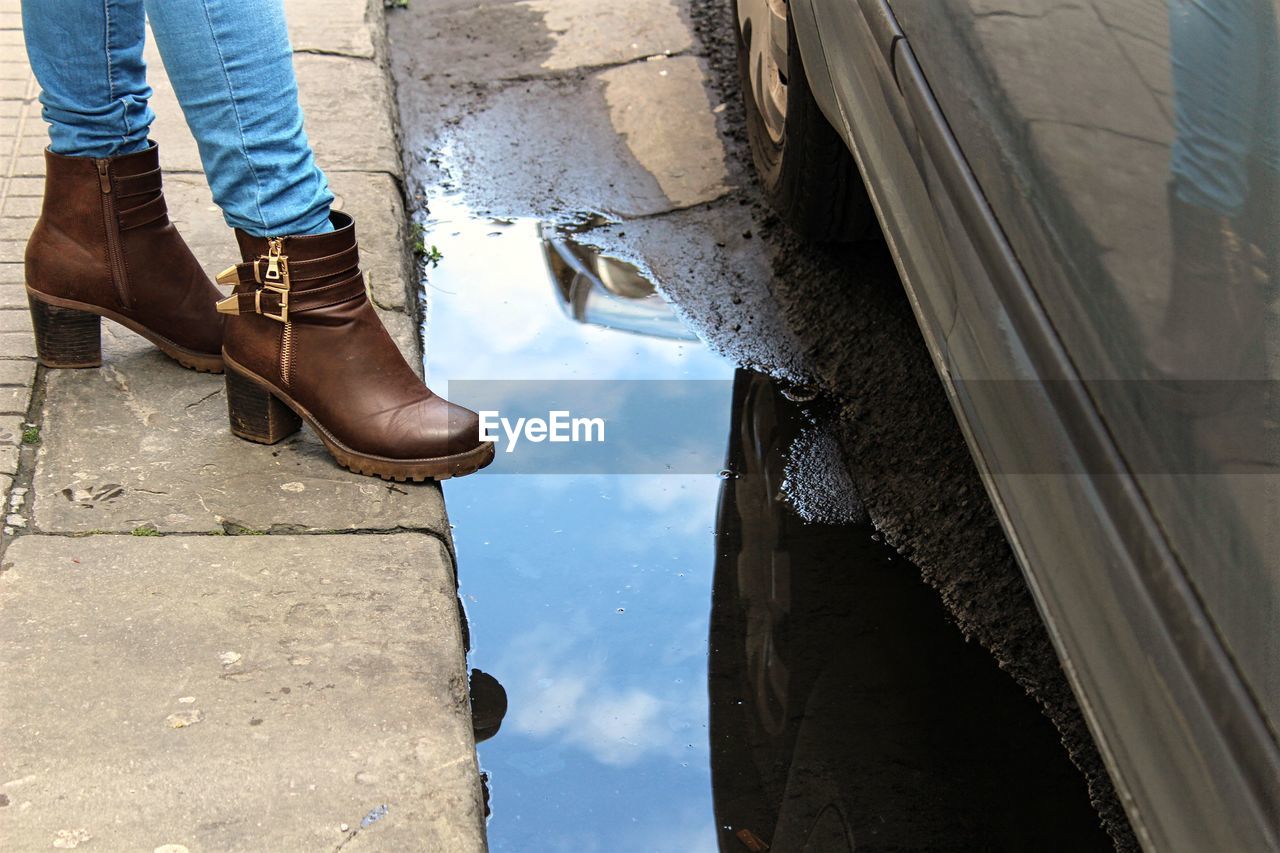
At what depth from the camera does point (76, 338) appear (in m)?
2.56

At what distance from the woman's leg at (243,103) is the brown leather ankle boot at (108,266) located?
34 centimetres

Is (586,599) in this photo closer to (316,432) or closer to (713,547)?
(713,547)

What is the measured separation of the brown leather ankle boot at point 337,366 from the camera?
2.22 metres

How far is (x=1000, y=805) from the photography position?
1957mm

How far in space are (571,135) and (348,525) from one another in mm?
2205

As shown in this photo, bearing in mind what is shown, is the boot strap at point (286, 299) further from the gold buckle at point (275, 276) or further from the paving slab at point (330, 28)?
the paving slab at point (330, 28)

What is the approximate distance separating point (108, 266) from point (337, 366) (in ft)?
1.66

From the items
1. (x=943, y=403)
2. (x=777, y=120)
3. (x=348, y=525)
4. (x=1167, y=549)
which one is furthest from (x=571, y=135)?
(x=1167, y=549)

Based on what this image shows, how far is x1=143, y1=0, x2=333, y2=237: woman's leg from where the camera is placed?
202cm

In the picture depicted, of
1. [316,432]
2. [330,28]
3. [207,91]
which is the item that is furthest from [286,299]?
[330,28]

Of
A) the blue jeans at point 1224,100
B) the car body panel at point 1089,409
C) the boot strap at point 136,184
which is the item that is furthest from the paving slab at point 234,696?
the blue jeans at point 1224,100

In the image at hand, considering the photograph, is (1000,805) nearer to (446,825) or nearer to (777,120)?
(446,825)

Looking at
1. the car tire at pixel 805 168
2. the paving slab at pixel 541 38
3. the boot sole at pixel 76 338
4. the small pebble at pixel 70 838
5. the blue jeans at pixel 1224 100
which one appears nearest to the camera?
the blue jeans at pixel 1224 100

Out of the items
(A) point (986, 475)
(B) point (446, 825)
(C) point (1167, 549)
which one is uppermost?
(C) point (1167, 549)
